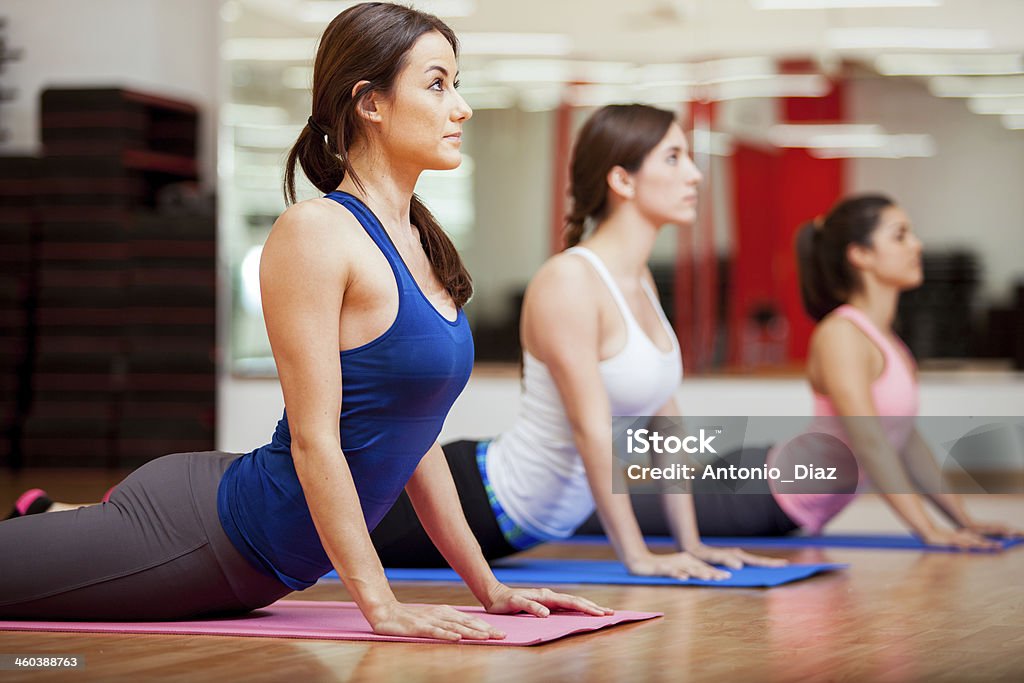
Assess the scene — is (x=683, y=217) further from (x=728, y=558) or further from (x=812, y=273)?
(x=812, y=273)

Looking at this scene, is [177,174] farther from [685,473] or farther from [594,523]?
[685,473]

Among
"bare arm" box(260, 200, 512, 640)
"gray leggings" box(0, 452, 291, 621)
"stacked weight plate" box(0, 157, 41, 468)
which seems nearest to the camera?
"bare arm" box(260, 200, 512, 640)

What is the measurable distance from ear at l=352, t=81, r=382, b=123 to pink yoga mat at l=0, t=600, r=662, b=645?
67 centimetres

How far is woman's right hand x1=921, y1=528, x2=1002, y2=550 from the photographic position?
10.2 feet

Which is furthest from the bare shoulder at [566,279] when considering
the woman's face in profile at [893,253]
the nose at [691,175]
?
the woman's face in profile at [893,253]

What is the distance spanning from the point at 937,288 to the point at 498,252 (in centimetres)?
279

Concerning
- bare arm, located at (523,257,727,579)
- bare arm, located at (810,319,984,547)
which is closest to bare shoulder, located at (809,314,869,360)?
bare arm, located at (810,319,984,547)

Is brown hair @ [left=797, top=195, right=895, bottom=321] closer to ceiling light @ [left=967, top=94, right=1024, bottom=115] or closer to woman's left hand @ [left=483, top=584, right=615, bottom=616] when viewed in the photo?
woman's left hand @ [left=483, top=584, right=615, bottom=616]

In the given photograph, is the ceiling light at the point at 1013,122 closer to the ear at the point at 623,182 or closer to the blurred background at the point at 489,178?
the blurred background at the point at 489,178

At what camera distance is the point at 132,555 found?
5.69ft

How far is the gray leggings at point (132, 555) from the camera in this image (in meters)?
1.73

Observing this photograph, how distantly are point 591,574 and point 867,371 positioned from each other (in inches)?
42.3

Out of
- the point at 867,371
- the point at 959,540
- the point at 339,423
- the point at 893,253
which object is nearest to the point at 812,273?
the point at 893,253

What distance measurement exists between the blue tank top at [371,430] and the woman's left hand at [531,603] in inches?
8.8
